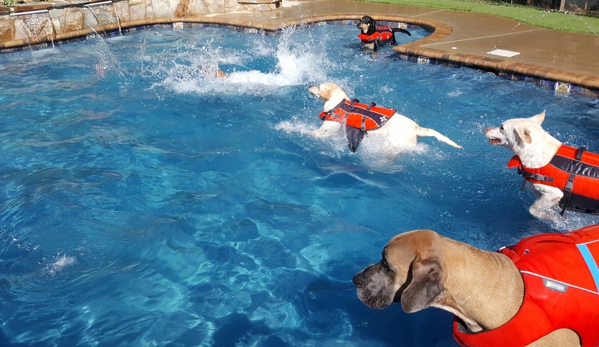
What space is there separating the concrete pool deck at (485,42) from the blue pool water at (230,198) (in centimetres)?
32

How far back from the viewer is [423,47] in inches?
436

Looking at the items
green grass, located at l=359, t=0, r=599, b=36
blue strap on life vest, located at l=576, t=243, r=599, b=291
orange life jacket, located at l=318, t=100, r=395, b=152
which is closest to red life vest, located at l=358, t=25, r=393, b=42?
green grass, located at l=359, t=0, r=599, b=36

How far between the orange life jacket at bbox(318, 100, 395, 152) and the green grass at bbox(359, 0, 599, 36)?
27.1ft

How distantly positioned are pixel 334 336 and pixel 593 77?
7.10m

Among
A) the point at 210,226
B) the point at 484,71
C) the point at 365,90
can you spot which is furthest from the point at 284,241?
the point at 484,71

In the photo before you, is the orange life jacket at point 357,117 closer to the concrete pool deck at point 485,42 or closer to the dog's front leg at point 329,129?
the dog's front leg at point 329,129

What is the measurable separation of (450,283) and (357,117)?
12.6 feet

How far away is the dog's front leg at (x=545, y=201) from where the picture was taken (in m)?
4.83

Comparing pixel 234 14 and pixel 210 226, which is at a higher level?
pixel 234 14

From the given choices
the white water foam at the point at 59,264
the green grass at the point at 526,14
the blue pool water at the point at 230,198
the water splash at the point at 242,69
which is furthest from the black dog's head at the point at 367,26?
the white water foam at the point at 59,264

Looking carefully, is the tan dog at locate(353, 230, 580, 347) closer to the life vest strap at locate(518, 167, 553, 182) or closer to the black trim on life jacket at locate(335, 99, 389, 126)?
the life vest strap at locate(518, 167, 553, 182)

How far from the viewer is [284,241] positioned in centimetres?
549

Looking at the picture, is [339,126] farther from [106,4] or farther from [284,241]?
[106,4]

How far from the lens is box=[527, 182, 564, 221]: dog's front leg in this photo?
15.9 feet
